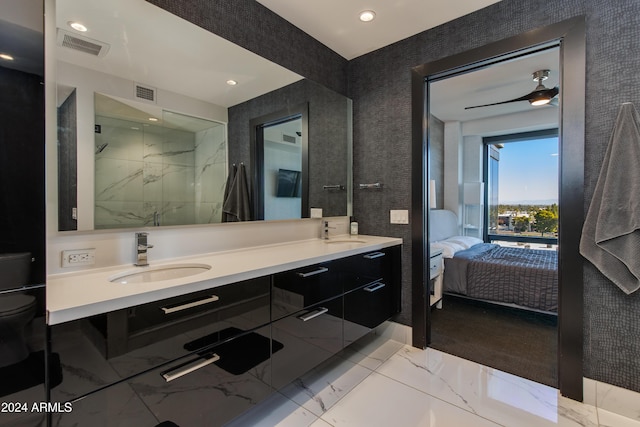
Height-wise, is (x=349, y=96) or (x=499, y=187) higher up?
(x=349, y=96)

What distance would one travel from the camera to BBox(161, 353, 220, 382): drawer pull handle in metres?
1.13

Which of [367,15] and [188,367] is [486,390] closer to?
[188,367]

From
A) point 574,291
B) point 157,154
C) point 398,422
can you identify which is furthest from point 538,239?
point 157,154

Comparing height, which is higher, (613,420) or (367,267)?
(367,267)

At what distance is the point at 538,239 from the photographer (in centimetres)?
360

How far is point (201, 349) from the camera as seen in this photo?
1.24 m

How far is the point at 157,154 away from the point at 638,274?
2673mm

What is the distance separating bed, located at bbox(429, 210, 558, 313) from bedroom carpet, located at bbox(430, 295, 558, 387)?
183 mm

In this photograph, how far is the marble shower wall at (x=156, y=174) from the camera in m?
1.46

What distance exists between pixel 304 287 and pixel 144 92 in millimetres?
1372

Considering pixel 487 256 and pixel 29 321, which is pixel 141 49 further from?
pixel 487 256

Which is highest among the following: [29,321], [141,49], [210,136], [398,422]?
[141,49]

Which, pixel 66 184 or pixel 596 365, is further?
pixel 596 365

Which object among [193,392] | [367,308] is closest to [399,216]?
[367,308]
